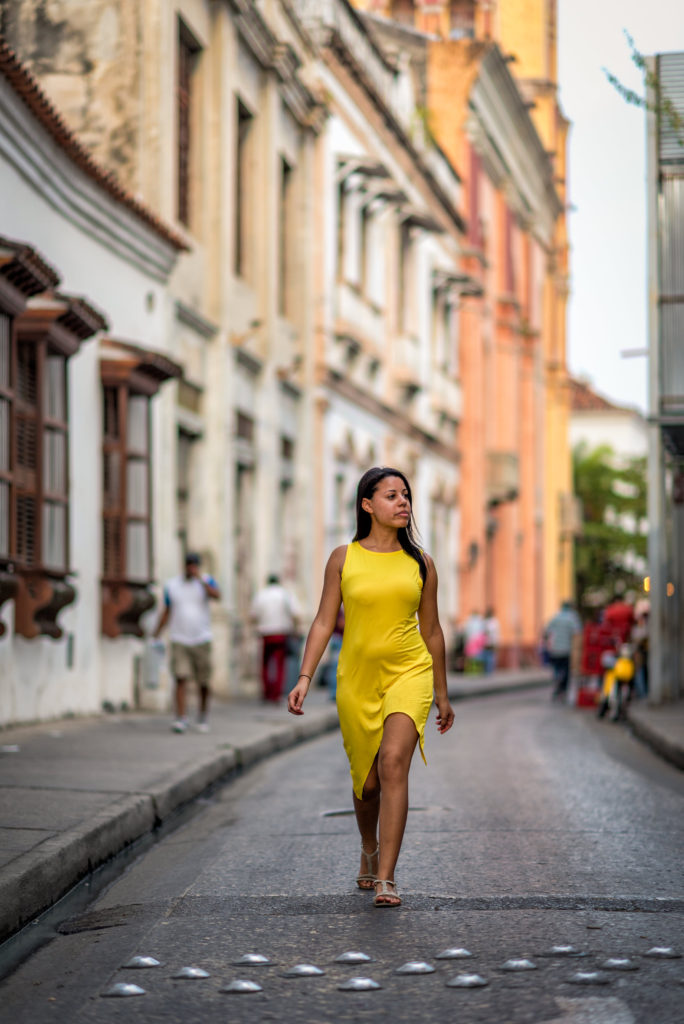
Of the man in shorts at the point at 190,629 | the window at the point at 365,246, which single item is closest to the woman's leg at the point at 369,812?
the man in shorts at the point at 190,629

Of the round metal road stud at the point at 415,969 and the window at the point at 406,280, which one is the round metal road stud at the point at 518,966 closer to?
the round metal road stud at the point at 415,969

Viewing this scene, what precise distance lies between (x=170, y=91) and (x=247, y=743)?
955 centimetres

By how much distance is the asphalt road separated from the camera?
17.6ft

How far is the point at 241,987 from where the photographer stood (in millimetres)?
5574

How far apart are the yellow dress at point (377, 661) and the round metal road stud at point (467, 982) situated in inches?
66.0

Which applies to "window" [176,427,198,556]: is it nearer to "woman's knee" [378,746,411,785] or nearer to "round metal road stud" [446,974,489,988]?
"woman's knee" [378,746,411,785]

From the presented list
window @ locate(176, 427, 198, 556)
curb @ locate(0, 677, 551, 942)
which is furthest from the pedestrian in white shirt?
→ curb @ locate(0, 677, 551, 942)

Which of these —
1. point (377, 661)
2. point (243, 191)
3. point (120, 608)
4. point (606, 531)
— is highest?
point (243, 191)

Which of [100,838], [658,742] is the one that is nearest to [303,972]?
[100,838]

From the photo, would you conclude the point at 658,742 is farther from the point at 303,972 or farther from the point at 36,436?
the point at 303,972

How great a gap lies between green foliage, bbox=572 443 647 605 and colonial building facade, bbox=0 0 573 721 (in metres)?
30.6

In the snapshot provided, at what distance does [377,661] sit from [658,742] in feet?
33.5

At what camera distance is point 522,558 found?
55.0 metres

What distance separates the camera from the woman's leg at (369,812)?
7.27 meters
